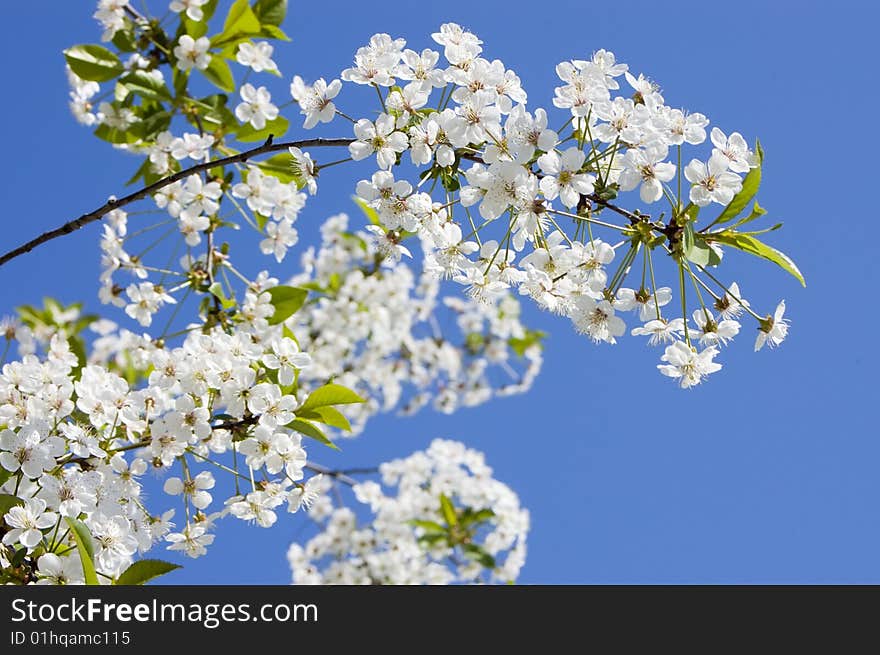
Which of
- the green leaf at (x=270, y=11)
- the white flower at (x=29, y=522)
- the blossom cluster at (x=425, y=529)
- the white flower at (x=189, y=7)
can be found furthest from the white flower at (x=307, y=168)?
the blossom cluster at (x=425, y=529)


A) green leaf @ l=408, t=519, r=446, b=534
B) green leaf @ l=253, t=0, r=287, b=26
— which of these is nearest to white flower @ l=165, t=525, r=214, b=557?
green leaf @ l=253, t=0, r=287, b=26

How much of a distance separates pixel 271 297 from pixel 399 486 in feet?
14.3

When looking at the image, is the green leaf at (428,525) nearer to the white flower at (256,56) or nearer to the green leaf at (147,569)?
the white flower at (256,56)

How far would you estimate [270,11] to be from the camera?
3.45m

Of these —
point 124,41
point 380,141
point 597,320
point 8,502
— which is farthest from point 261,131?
point 597,320

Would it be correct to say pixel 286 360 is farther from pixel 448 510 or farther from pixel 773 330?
pixel 448 510

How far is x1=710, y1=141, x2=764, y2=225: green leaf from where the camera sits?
83.7 inches

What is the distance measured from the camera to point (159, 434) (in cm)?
242

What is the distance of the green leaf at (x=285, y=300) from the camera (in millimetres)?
3304

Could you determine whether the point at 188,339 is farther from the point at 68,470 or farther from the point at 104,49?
the point at 104,49

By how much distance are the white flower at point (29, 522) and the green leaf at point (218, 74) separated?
1791 millimetres

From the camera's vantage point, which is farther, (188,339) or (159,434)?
(188,339)

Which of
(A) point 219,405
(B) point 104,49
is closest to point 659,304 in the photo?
(A) point 219,405

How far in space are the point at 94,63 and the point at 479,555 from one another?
4613 millimetres
